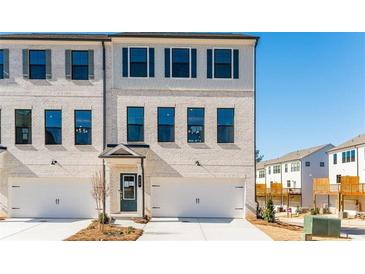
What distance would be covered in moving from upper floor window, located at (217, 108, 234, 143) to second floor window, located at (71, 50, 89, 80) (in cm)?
700

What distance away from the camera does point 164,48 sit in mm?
17344

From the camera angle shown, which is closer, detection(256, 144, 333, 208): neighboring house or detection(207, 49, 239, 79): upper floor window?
detection(207, 49, 239, 79): upper floor window

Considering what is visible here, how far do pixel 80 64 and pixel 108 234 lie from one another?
8875 millimetres

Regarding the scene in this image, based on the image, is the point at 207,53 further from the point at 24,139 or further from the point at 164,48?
the point at 24,139

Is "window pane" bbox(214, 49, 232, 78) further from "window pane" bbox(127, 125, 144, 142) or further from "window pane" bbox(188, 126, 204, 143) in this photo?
"window pane" bbox(127, 125, 144, 142)

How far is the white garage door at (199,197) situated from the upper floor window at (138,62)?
542 centimetres

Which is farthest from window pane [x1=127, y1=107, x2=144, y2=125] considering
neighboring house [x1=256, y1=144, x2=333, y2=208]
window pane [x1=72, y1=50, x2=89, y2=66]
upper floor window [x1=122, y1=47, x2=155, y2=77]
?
neighboring house [x1=256, y1=144, x2=333, y2=208]

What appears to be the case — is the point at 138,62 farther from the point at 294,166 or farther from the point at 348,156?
the point at 294,166

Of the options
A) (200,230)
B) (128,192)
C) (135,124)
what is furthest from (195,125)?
(200,230)

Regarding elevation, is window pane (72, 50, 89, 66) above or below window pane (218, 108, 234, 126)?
above

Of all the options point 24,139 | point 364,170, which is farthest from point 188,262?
point 364,170

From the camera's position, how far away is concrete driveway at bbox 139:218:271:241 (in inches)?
502

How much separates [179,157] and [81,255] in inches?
327

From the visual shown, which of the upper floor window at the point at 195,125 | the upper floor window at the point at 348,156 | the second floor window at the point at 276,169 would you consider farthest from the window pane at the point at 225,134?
the second floor window at the point at 276,169
